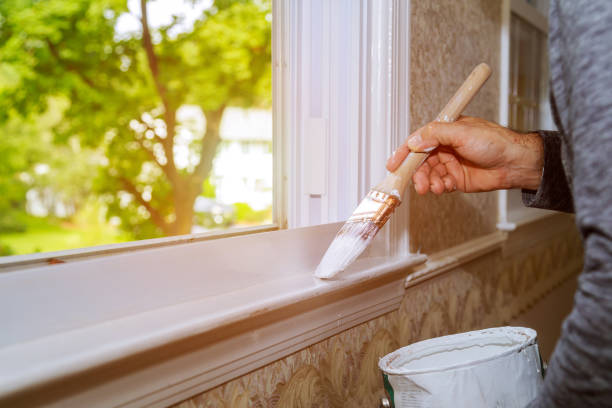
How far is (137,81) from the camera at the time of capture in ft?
14.8

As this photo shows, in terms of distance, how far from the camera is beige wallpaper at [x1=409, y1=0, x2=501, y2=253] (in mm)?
1033

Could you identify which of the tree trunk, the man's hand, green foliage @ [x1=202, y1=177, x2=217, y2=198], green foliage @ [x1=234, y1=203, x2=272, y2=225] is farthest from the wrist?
green foliage @ [x1=234, y1=203, x2=272, y2=225]

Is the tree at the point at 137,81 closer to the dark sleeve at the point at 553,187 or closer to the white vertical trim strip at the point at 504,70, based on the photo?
the white vertical trim strip at the point at 504,70

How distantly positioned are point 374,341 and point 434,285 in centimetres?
31

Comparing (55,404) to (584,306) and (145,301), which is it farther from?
(584,306)

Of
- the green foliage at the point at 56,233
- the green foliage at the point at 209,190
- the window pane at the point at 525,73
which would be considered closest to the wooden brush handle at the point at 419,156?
the window pane at the point at 525,73

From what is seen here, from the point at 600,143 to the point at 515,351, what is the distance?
39cm

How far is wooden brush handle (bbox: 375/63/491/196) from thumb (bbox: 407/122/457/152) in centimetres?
1

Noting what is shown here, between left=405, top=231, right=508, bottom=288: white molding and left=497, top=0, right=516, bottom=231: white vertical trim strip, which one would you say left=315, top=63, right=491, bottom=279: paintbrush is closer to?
left=405, top=231, right=508, bottom=288: white molding

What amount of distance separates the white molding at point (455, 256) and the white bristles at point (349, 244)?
0.33 m

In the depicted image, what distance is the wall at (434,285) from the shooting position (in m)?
0.76

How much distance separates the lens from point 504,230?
1.58 metres

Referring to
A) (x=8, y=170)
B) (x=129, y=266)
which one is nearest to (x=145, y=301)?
(x=129, y=266)

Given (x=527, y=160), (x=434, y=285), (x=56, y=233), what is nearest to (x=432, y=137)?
(x=527, y=160)
